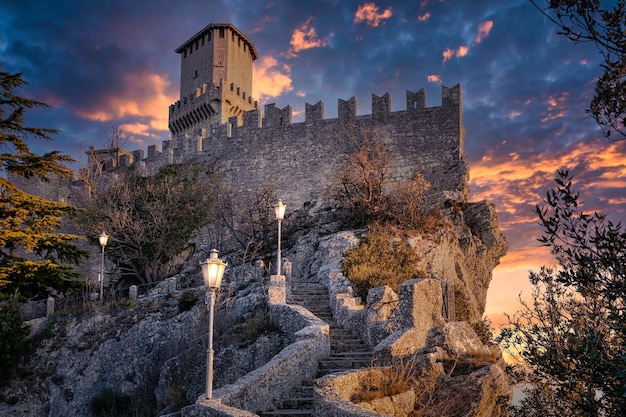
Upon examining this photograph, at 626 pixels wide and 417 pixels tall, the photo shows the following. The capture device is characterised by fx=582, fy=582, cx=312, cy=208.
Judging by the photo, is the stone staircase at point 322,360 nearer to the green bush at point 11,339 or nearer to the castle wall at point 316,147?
the castle wall at point 316,147

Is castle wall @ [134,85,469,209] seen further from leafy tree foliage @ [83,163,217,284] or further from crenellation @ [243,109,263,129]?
leafy tree foliage @ [83,163,217,284]

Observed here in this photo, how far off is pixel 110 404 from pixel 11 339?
18.0ft

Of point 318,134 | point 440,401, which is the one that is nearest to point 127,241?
point 318,134

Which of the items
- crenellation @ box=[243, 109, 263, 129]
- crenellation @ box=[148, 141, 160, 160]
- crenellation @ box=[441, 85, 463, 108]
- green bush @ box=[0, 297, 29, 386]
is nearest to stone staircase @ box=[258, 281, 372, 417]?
green bush @ box=[0, 297, 29, 386]

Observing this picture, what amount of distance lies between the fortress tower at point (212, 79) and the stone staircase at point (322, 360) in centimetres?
1981

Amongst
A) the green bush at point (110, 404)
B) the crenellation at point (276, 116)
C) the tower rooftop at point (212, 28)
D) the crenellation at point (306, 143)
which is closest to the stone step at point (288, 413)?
the green bush at point (110, 404)

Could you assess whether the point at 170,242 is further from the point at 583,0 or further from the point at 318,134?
the point at 583,0

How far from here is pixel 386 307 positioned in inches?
523

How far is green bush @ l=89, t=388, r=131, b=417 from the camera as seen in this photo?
17562 millimetres

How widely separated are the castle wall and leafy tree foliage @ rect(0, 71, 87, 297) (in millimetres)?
11586

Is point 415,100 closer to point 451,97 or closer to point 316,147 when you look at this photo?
point 451,97

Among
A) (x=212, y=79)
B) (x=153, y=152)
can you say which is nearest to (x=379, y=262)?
(x=153, y=152)

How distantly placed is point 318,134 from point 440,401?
21462mm

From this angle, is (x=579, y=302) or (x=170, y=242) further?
(x=170, y=242)
